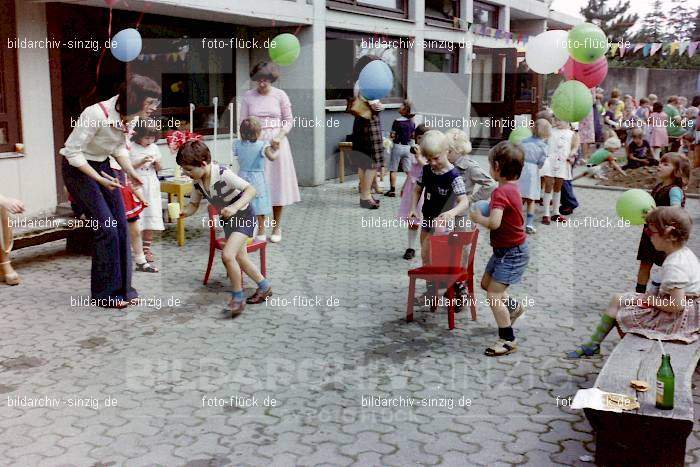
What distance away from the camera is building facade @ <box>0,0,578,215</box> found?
9.55 m

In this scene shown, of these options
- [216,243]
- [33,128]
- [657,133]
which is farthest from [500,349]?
[657,133]

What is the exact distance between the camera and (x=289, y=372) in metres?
5.14

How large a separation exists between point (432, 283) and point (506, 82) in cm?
1634

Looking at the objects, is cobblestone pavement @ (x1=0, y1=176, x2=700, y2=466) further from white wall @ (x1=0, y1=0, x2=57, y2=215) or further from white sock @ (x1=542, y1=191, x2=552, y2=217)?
white sock @ (x1=542, y1=191, x2=552, y2=217)

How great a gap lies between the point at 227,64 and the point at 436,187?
25.2ft

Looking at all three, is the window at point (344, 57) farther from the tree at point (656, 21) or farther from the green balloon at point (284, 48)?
the tree at point (656, 21)

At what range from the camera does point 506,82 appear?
2177 centimetres

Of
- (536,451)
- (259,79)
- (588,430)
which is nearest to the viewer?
(536,451)

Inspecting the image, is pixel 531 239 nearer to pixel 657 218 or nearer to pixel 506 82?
pixel 657 218

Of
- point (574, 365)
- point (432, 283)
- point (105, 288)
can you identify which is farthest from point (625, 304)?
point (105, 288)

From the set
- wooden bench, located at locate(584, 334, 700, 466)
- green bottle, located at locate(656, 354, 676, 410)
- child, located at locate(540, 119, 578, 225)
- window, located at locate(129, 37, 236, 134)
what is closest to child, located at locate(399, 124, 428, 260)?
child, located at locate(540, 119, 578, 225)

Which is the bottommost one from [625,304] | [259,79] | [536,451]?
[536,451]

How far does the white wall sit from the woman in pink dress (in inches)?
109

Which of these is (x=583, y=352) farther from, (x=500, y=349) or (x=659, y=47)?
(x=659, y=47)
